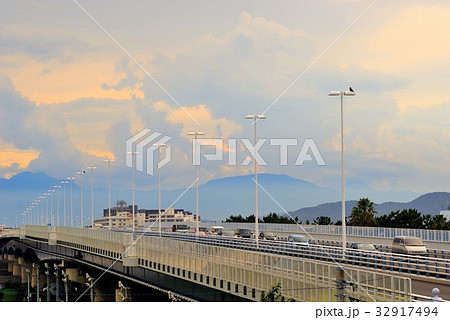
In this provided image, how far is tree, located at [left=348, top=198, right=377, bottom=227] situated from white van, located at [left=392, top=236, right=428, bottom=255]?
6023 centimetres

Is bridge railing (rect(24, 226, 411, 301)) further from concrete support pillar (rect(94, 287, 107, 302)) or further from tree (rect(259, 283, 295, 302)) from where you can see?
concrete support pillar (rect(94, 287, 107, 302))

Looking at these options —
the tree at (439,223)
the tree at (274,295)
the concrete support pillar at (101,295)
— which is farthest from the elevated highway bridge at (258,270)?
the tree at (439,223)

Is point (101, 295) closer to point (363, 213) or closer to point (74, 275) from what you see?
point (74, 275)

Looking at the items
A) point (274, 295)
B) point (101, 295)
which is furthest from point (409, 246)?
point (101, 295)

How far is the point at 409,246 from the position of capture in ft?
219

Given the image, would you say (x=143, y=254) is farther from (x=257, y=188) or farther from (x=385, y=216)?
(x=385, y=216)

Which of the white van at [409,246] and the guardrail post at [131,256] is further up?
the white van at [409,246]

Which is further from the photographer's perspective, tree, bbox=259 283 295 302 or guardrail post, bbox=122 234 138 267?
guardrail post, bbox=122 234 138 267

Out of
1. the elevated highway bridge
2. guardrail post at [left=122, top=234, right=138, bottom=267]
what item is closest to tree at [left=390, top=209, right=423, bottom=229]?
the elevated highway bridge

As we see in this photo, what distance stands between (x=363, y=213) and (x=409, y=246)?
6299cm

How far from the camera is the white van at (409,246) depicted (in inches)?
2608

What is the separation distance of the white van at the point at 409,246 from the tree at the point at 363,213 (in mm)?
60230

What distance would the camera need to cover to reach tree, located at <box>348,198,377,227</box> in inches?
A: 5054

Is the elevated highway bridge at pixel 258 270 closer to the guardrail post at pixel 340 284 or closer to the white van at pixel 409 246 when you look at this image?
the guardrail post at pixel 340 284
